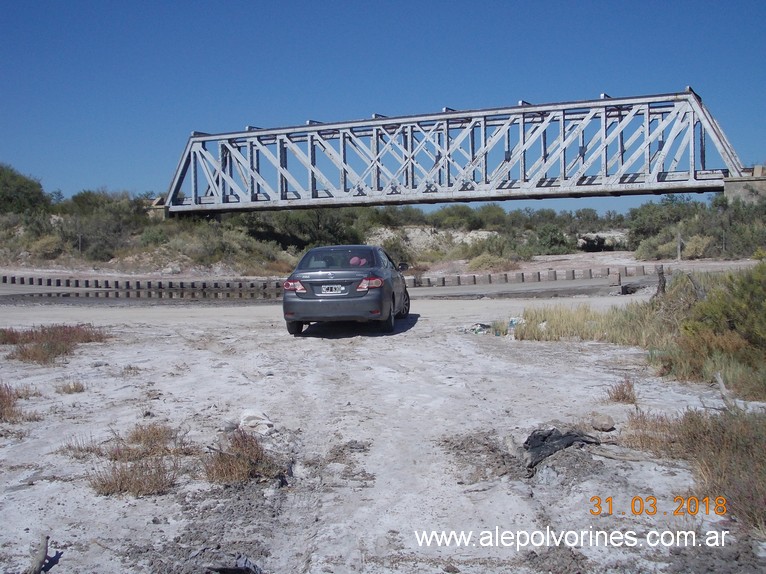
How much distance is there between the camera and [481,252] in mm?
43406

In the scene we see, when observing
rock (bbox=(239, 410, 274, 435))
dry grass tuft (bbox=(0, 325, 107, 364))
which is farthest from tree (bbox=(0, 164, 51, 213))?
rock (bbox=(239, 410, 274, 435))

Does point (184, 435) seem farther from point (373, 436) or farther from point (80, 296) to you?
point (80, 296)

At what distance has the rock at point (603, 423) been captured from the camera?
6.98 metres

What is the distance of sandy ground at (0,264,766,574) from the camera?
483cm

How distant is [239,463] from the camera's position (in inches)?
239

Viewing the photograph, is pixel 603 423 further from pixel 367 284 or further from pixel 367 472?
pixel 367 284

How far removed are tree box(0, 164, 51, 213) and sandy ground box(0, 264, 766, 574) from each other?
159ft

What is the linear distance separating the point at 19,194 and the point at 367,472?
5650 centimetres

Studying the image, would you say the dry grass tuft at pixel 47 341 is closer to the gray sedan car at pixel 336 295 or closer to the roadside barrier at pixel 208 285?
the gray sedan car at pixel 336 295

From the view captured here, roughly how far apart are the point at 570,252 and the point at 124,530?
1656 inches

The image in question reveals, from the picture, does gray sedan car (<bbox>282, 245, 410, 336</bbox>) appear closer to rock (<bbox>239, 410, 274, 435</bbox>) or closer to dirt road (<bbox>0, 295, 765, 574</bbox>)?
dirt road (<bbox>0, 295, 765, 574</bbox>)

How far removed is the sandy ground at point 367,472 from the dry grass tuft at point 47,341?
0.32m

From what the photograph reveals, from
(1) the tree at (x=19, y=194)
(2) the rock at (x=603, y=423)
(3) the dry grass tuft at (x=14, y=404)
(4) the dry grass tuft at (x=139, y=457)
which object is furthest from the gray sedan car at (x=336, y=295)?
(1) the tree at (x=19, y=194)

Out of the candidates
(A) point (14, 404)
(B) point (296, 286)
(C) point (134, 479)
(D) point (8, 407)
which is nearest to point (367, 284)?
(B) point (296, 286)
